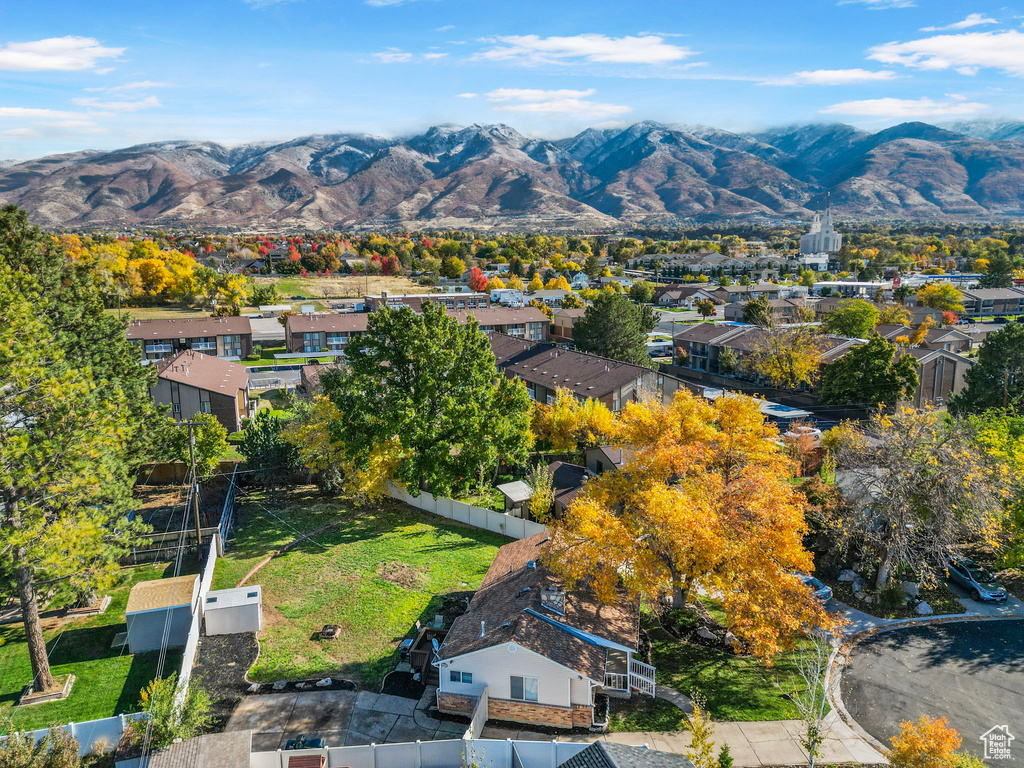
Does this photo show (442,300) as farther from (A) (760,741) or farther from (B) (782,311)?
(A) (760,741)

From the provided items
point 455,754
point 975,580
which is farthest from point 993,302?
point 455,754

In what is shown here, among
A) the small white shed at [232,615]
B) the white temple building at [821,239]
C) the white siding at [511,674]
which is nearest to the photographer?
the white siding at [511,674]

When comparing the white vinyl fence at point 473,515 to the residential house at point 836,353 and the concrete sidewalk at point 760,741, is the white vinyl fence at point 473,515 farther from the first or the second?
the residential house at point 836,353

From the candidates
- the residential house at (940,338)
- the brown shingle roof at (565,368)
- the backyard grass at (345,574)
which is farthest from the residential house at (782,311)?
the backyard grass at (345,574)

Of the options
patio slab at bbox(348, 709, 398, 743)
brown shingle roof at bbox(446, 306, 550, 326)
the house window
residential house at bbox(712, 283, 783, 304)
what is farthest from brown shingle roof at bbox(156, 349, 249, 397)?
residential house at bbox(712, 283, 783, 304)

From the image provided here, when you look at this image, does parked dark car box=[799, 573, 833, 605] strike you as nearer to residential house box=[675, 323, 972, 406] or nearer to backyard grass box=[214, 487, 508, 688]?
backyard grass box=[214, 487, 508, 688]

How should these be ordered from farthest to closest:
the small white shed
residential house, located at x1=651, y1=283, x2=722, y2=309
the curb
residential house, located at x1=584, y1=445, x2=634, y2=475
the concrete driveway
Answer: residential house, located at x1=651, y1=283, x2=722, y2=309, residential house, located at x1=584, y1=445, x2=634, y2=475, the small white shed, the curb, the concrete driveway

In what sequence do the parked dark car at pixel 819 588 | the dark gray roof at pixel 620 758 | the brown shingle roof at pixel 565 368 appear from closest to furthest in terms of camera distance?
1. the dark gray roof at pixel 620 758
2. the parked dark car at pixel 819 588
3. the brown shingle roof at pixel 565 368
